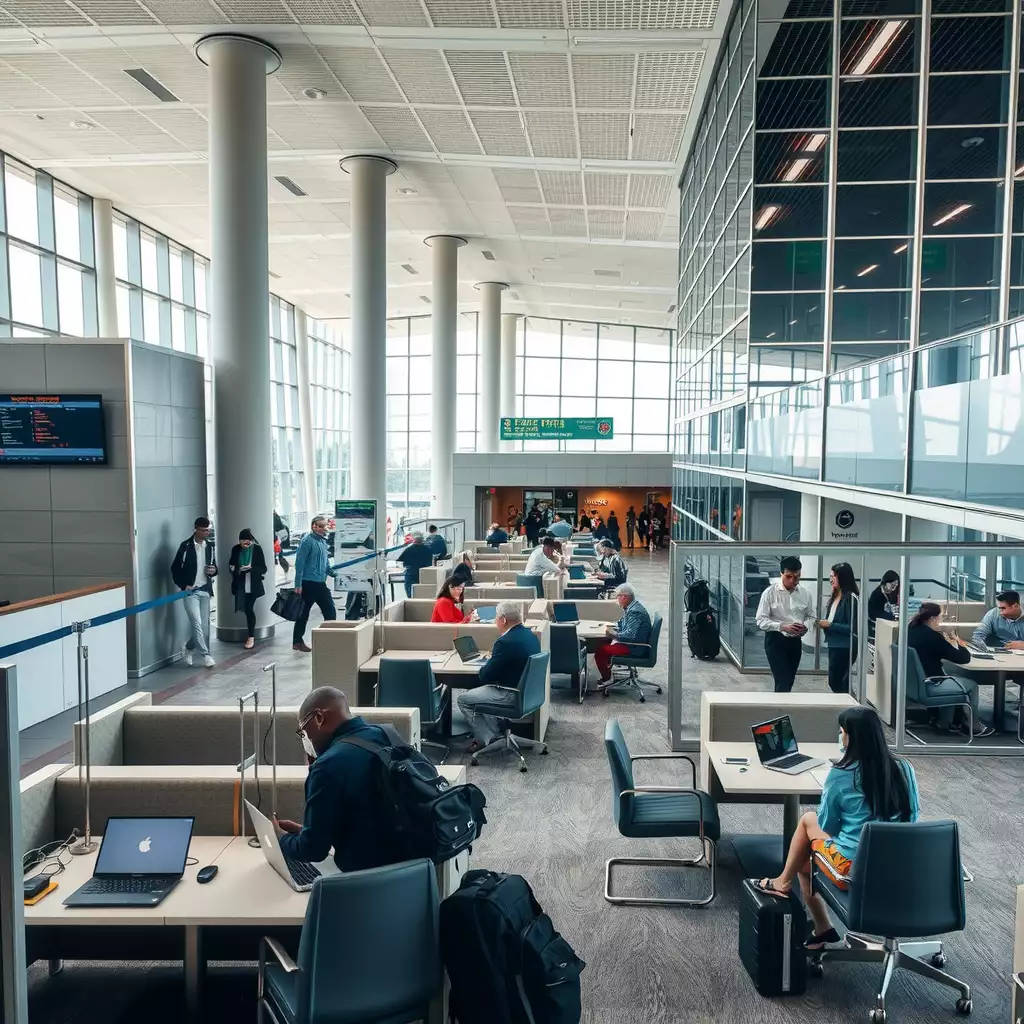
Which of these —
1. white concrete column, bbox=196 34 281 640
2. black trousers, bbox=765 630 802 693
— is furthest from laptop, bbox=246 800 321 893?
white concrete column, bbox=196 34 281 640

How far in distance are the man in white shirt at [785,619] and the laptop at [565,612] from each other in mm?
2326

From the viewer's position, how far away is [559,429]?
92.4 feet

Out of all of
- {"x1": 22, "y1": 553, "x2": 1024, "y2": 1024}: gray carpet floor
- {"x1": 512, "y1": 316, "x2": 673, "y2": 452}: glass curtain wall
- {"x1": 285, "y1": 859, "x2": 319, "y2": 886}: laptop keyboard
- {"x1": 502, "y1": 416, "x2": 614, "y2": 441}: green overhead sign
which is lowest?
{"x1": 22, "y1": 553, "x2": 1024, "y2": 1024}: gray carpet floor

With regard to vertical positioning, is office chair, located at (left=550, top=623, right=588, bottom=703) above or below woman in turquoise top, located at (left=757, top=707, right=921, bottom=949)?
below

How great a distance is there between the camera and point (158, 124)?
45.7 ft

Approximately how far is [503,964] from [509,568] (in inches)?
490

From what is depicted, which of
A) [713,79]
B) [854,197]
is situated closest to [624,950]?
[713,79]

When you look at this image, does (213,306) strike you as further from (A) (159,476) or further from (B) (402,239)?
(B) (402,239)

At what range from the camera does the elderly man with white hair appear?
9.14 metres

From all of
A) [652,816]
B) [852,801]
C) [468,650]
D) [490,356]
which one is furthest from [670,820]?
[490,356]

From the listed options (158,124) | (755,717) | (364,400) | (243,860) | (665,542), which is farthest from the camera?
(665,542)

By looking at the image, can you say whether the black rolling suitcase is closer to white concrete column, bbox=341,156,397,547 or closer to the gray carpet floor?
the gray carpet floor

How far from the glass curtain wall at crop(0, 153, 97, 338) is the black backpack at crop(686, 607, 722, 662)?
39.8ft

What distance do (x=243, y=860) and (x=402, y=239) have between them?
2066 cm
